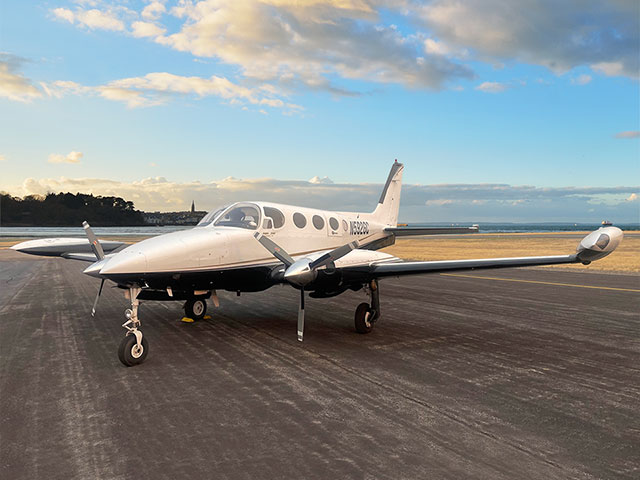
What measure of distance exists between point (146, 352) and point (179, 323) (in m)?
3.42

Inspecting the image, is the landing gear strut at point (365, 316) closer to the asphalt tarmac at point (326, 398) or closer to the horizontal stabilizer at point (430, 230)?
the asphalt tarmac at point (326, 398)

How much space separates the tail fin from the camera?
16947mm

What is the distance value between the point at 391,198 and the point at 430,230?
11.2 ft

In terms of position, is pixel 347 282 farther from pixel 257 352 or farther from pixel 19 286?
pixel 19 286

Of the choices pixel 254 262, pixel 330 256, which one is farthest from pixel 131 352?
pixel 330 256

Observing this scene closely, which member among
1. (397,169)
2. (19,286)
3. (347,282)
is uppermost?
(397,169)

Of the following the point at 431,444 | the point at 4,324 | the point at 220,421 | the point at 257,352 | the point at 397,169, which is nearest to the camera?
the point at 431,444

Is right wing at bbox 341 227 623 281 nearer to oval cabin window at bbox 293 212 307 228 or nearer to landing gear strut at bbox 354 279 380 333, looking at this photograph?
landing gear strut at bbox 354 279 380 333

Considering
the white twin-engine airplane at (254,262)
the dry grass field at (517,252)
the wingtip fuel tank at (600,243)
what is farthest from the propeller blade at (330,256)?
the dry grass field at (517,252)

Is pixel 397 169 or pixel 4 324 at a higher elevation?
pixel 397 169

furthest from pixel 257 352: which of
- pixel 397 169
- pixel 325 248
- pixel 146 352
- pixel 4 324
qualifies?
pixel 397 169

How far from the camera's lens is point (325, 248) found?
12.0 m

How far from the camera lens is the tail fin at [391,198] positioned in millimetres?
16947

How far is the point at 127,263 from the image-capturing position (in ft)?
24.0
